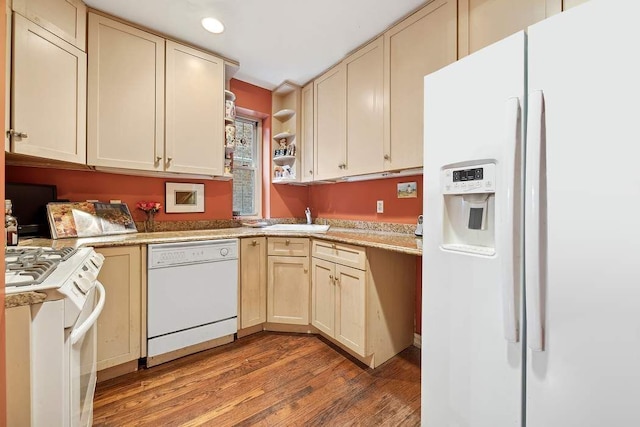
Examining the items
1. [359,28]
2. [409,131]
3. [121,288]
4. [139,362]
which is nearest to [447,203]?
[409,131]

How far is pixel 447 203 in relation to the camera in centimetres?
115

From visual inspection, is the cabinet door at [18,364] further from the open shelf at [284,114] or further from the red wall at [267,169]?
the open shelf at [284,114]

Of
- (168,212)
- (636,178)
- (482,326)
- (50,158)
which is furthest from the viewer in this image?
(168,212)

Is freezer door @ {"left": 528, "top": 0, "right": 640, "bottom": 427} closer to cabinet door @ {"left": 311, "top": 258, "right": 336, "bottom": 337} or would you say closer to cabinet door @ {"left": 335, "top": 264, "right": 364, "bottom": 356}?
cabinet door @ {"left": 335, "top": 264, "right": 364, "bottom": 356}

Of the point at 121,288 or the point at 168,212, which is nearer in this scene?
the point at 121,288

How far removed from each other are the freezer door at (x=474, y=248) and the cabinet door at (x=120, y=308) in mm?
1796

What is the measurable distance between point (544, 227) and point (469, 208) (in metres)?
0.28

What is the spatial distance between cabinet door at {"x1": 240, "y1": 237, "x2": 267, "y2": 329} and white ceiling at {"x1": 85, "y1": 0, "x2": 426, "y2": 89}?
1.65m

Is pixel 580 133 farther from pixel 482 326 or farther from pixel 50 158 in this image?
pixel 50 158

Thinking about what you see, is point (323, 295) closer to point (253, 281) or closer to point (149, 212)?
point (253, 281)

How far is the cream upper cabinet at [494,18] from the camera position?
131 centimetres

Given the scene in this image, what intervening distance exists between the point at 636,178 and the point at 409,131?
130cm

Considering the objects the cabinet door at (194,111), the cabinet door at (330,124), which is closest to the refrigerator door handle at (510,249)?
the cabinet door at (330,124)

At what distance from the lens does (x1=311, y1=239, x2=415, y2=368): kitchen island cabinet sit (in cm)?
185
